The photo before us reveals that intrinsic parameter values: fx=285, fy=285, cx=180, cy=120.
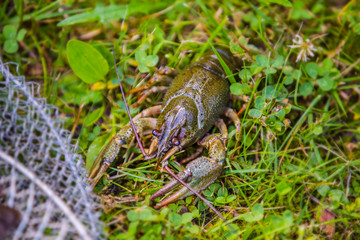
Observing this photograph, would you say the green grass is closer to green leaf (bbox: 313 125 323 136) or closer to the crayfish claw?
green leaf (bbox: 313 125 323 136)

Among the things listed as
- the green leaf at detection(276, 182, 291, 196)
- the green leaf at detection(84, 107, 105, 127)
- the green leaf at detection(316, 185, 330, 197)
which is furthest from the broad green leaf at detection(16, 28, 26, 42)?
the green leaf at detection(316, 185, 330, 197)

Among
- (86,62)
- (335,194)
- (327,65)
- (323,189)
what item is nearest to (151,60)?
(86,62)

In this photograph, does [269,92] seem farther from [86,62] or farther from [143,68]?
[86,62]

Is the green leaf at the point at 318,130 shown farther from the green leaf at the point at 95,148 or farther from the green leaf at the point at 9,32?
the green leaf at the point at 9,32

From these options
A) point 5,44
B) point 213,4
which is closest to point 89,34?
point 5,44

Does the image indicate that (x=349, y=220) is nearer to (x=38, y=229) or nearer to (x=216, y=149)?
(x=216, y=149)
